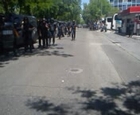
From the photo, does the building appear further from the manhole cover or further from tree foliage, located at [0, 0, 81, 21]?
the manhole cover

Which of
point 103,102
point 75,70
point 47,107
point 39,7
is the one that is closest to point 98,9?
point 39,7

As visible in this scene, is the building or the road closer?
the road

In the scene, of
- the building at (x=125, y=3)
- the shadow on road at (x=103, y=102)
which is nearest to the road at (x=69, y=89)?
the shadow on road at (x=103, y=102)

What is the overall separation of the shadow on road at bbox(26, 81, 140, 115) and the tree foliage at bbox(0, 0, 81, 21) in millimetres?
16692

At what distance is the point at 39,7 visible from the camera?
30.3 metres

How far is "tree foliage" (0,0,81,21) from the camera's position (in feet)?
85.3

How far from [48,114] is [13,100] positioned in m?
1.22

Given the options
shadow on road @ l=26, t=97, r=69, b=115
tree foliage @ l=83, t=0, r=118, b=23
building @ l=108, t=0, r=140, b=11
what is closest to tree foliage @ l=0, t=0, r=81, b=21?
shadow on road @ l=26, t=97, r=69, b=115

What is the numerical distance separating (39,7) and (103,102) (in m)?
Result: 24.3

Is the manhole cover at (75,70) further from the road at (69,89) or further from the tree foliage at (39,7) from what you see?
the tree foliage at (39,7)

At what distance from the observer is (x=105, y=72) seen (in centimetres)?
1075

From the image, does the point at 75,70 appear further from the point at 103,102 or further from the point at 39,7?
the point at 39,7

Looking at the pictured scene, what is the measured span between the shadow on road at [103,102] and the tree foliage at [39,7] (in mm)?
16692

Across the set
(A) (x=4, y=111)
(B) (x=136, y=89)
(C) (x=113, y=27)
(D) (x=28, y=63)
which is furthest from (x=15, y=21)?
(C) (x=113, y=27)
